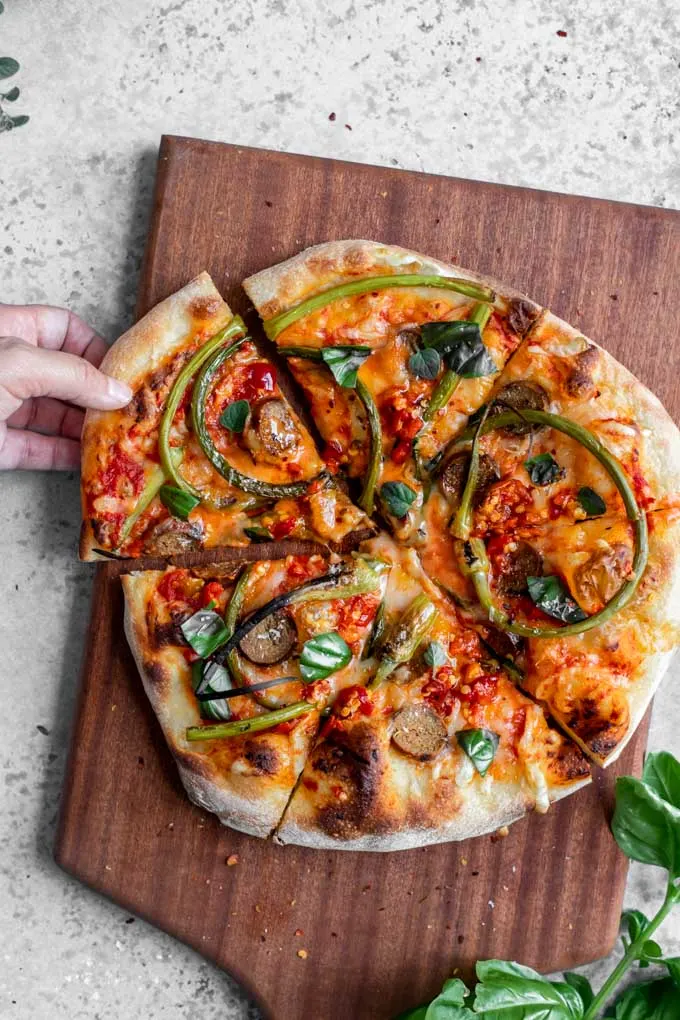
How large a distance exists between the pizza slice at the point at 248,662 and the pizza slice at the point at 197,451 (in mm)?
195

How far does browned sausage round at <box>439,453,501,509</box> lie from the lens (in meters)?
4.39

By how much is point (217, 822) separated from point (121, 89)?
3438 millimetres

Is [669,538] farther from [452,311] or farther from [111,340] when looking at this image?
[111,340]

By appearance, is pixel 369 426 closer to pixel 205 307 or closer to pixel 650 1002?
pixel 205 307

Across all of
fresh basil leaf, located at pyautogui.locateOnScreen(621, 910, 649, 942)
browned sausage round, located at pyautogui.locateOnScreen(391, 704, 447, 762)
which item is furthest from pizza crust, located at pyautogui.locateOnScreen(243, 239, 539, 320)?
fresh basil leaf, located at pyautogui.locateOnScreen(621, 910, 649, 942)

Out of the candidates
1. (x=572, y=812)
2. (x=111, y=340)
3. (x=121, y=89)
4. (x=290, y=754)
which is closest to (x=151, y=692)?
(x=290, y=754)

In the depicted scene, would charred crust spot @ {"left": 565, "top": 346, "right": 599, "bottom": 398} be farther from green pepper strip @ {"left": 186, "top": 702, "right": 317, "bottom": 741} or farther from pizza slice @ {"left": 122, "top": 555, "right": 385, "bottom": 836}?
green pepper strip @ {"left": 186, "top": 702, "right": 317, "bottom": 741}

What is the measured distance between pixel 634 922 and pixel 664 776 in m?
0.70

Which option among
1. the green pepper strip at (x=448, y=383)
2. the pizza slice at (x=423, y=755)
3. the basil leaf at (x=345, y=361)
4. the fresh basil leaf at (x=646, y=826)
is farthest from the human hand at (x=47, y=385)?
the fresh basil leaf at (x=646, y=826)

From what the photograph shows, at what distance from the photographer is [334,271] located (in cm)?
441

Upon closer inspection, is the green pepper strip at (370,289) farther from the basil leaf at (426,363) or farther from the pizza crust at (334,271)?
the basil leaf at (426,363)

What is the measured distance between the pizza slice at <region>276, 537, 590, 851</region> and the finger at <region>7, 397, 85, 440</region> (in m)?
1.73

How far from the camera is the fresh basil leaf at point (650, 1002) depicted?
4609mm

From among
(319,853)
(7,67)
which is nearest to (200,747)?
(319,853)
